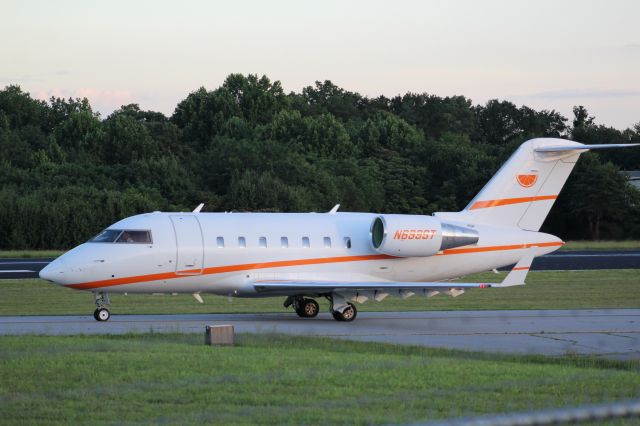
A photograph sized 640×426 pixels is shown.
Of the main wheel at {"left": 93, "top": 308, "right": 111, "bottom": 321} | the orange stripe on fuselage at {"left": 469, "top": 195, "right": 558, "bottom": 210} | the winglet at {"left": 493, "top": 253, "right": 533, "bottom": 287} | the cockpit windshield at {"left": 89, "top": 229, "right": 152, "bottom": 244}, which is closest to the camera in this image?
the winglet at {"left": 493, "top": 253, "right": 533, "bottom": 287}

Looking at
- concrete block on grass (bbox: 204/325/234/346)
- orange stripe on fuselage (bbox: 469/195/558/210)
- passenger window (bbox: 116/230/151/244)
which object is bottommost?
concrete block on grass (bbox: 204/325/234/346)

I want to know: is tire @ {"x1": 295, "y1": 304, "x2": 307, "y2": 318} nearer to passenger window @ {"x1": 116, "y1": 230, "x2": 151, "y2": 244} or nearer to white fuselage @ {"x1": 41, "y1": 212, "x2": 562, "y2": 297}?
white fuselage @ {"x1": 41, "y1": 212, "x2": 562, "y2": 297}

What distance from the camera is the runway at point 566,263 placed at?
47.7 metres

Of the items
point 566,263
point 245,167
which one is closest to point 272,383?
point 566,263

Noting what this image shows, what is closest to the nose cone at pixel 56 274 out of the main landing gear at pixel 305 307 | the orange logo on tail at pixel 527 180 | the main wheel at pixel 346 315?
the main landing gear at pixel 305 307

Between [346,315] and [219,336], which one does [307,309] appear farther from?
[219,336]

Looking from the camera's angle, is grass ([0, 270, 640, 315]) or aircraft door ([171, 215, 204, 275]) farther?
grass ([0, 270, 640, 315])

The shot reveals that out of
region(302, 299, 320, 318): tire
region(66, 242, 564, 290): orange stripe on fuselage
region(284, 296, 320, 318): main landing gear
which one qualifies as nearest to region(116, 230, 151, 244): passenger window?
region(66, 242, 564, 290): orange stripe on fuselage

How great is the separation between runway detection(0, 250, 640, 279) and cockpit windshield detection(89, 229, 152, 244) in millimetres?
19340

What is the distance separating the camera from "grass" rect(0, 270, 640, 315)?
30.8m

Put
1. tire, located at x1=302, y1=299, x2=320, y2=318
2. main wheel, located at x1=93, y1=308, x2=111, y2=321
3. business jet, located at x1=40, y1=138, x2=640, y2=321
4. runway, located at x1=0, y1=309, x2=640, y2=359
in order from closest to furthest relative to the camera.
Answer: runway, located at x1=0, y1=309, x2=640, y2=359 → main wheel, located at x1=93, y1=308, x2=111, y2=321 → business jet, located at x1=40, y1=138, x2=640, y2=321 → tire, located at x1=302, y1=299, x2=320, y2=318

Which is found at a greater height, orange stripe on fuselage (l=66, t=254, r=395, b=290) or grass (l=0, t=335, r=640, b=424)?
orange stripe on fuselage (l=66, t=254, r=395, b=290)

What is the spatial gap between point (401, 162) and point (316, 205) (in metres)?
16.1

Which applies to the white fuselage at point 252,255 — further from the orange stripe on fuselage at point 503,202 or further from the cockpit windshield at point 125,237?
the orange stripe on fuselage at point 503,202
